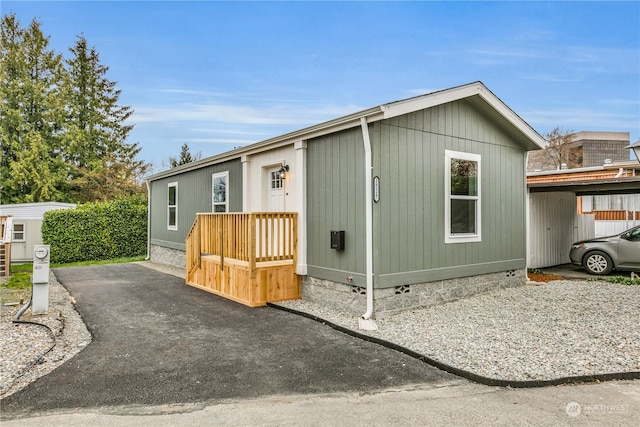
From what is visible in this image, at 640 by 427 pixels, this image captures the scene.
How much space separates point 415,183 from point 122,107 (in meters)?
24.9

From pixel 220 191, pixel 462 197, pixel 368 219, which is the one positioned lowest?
pixel 368 219

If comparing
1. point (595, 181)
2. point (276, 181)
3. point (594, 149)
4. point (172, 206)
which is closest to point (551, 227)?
point (595, 181)

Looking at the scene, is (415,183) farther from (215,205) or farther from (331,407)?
(215,205)

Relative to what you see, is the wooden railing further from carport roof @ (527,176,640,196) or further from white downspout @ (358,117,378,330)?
carport roof @ (527,176,640,196)

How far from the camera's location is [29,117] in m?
20.6

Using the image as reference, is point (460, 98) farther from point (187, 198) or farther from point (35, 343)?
point (187, 198)

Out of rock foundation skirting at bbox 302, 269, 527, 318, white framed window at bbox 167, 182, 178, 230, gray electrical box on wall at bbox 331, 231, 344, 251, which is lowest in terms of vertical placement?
rock foundation skirting at bbox 302, 269, 527, 318

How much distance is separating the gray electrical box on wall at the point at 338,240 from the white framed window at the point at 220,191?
13.0 ft

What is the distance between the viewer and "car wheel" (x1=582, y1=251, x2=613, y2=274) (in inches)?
339

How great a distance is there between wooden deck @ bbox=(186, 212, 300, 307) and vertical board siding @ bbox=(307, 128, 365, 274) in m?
0.40

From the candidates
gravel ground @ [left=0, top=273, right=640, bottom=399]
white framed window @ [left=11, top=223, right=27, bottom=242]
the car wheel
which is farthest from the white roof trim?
white framed window @ [left=11, top=223, right=27, bottom=242]

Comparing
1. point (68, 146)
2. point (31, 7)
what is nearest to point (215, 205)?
point (68, 146)

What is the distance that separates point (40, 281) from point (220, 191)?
434cm

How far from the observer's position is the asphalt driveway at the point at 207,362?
2.97 m
